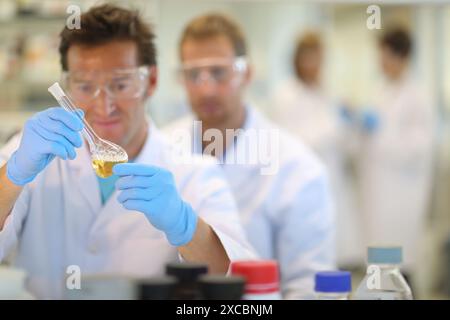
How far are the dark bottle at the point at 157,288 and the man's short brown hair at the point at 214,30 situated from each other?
0.73m

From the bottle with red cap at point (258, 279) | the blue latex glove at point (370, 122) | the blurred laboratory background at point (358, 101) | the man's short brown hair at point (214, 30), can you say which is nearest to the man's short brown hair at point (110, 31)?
the man's short brown hair at point (214, 30)

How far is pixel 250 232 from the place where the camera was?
1912 millimetres

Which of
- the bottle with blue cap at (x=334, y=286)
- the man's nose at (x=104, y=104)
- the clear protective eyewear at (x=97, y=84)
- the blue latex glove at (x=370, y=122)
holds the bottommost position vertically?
the bottle with blue cap at (x=334, y=286)

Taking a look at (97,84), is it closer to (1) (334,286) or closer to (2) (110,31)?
(2) (110,31)

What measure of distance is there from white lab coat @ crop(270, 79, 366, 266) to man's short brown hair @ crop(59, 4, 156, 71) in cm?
334

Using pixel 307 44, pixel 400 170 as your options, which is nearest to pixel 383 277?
pixel 400 170

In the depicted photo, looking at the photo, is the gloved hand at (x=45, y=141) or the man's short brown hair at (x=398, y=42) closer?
the gloved hand at (x=45, y=141)

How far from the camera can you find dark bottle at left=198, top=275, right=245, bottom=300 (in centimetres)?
104

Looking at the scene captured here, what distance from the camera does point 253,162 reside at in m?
1.65

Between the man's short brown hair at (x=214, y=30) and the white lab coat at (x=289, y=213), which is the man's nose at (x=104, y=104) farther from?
the white lab coat at (x=289, y=213)

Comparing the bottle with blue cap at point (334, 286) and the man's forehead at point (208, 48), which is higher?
the man's forehead at point (208, 48)

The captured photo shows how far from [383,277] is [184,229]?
1.20 feet

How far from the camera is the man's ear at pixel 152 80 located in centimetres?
140
